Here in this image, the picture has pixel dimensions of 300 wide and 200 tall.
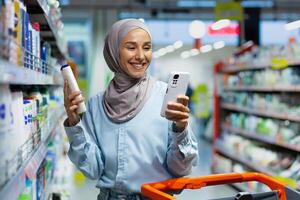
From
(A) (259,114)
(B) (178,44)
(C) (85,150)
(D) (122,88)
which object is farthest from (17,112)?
(B) (178,44)

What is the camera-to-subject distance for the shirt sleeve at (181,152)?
1866 mm

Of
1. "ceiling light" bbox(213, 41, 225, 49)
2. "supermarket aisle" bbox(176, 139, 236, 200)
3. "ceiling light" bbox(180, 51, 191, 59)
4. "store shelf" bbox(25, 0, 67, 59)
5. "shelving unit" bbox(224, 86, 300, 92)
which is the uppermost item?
"ceiling light" bbox(213, 41, 225, 49)

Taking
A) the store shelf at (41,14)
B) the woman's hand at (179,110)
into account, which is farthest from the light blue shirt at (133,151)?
the store shelf at (41,14)

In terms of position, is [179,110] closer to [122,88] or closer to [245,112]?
[122,88]

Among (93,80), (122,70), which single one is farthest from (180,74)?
(93,80)

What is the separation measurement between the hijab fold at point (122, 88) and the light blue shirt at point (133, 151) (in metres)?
0.03

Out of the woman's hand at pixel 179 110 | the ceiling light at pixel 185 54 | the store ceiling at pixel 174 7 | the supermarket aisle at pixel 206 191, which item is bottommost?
the supermarket aisle at pixel 206 191

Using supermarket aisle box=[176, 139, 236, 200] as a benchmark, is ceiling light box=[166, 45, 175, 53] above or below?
above

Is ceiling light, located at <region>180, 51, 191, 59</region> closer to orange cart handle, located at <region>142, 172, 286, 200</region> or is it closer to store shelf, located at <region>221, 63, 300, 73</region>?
store shelf, located at <region>221, 63, 300, 73</region>

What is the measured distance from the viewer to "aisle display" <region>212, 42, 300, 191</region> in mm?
5066

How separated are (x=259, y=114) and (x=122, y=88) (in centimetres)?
466

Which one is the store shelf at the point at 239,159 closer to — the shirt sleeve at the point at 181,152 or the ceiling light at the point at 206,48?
the shirt sleeve at the point at 181,152

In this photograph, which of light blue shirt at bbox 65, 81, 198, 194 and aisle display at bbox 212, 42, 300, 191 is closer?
light blue shirt at bbox 65, 81, 198, 194

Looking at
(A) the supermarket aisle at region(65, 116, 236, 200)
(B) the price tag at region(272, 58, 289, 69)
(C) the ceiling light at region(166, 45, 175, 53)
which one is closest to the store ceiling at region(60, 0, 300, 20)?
(C) the ceiling light at region(166, 45, 175, 53)
